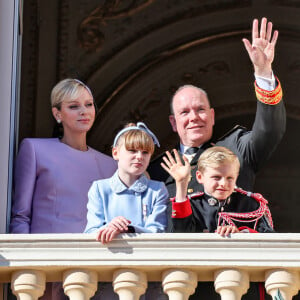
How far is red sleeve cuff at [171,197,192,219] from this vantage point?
15.5 ft

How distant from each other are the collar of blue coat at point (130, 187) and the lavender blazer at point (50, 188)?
262mm

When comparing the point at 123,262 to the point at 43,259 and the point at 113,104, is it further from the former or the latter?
the point at 113,104

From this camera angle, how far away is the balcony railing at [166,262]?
4703 millimetres

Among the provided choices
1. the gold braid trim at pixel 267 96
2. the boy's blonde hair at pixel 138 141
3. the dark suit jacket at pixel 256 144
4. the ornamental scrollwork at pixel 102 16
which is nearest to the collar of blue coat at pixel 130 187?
the boy's blonde hair at pixel 138 141

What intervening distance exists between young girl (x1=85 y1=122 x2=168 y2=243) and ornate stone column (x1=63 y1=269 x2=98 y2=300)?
194mm

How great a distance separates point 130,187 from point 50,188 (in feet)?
1.30

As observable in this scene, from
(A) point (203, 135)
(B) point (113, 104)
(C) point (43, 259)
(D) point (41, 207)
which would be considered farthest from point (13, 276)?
(B) point (113, 104)

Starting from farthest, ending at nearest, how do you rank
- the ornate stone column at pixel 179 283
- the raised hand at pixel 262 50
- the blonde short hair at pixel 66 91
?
the blonde short hair at pixel 66 91, the raised hand at pixel 262 50, the ornate stone column at pixel 179 283

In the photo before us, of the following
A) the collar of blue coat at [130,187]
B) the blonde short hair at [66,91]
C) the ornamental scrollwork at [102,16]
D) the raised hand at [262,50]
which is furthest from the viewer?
the ornamental scrollwork at [102,16]

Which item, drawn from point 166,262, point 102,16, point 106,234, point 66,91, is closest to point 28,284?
point 106,234

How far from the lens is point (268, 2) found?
801 cm

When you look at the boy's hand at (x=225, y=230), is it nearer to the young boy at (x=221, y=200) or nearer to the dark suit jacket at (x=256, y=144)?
the young boy at (x=221, y=200)

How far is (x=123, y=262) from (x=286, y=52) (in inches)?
139

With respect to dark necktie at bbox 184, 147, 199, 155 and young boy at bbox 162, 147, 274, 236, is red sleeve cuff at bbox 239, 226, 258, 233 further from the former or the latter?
dark necktie at bbox 184, 147, 199, 155
